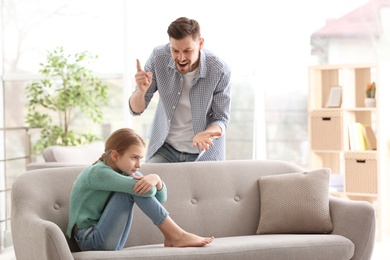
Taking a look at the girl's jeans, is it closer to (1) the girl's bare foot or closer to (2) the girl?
(2) the girl

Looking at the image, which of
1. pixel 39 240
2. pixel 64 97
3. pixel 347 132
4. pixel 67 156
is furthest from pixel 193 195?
pixel 64 97

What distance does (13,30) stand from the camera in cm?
761

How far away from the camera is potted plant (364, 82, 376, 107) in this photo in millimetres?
6664

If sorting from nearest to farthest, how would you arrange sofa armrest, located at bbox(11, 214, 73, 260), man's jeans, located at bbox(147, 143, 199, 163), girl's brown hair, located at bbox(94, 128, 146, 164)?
1. sofa armrest, located at bbox(11, 214, 73, 260)
2. girl's brown hair, located at bbox(94, 128, 146, 164)
3. man's jeans, located at bbox(147, 143, 199, 163)

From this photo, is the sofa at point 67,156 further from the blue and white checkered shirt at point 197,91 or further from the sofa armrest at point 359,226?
the sofa armrest at point 359,226

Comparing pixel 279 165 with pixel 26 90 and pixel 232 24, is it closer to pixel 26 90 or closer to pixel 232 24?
pixel 232 24

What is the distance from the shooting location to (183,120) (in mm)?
4320

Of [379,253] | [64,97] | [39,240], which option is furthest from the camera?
[64,97]

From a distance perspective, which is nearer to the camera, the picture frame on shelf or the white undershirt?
the white undershirt

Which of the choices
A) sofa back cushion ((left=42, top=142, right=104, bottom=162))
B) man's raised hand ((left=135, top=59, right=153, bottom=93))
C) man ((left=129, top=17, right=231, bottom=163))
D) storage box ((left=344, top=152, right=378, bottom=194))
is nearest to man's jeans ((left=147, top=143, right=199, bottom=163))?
man ((left=129, top=17, right=231, bottom=163))

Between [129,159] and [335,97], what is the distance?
348 centimetres

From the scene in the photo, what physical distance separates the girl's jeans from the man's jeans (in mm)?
601

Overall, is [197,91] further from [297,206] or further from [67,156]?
[67,156]

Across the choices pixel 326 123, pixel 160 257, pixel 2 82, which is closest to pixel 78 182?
pixel 160 257
